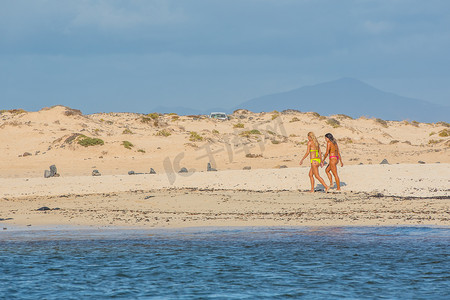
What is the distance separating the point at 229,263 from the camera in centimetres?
1212

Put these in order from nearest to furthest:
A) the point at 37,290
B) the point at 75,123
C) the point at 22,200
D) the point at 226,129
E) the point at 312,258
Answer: the point at 37,290 < the point at 312,258 < the point at 22,200 < the point at 75,123 < the point at 226,129

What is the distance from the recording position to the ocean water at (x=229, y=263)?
32.7 ft

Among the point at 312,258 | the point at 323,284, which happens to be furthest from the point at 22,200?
the point at 323,284

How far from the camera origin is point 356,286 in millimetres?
10219

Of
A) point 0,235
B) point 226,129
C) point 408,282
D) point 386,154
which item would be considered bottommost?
point 408,282

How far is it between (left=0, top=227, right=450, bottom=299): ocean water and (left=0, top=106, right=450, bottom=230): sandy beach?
1778mm

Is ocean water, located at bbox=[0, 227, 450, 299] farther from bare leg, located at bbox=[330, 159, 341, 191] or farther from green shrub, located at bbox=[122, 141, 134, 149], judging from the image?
green shrub, located at bbox=[122, 141, 134, 149]

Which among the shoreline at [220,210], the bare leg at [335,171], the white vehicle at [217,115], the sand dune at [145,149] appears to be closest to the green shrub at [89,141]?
the sand dune at [145,149]

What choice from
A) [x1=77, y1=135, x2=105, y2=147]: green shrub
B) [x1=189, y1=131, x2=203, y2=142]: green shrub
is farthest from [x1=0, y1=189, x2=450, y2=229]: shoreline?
[x1=189, y1=131, x2=203, y2=142]: green shrub

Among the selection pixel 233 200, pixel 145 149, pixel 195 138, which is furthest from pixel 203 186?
pixel 195 138

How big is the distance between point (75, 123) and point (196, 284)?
4007 cm

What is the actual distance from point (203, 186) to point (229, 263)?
430 inches

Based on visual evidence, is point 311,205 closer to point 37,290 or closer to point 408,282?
point 408,282

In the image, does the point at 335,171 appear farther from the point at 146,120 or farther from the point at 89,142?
the point at 146,120
